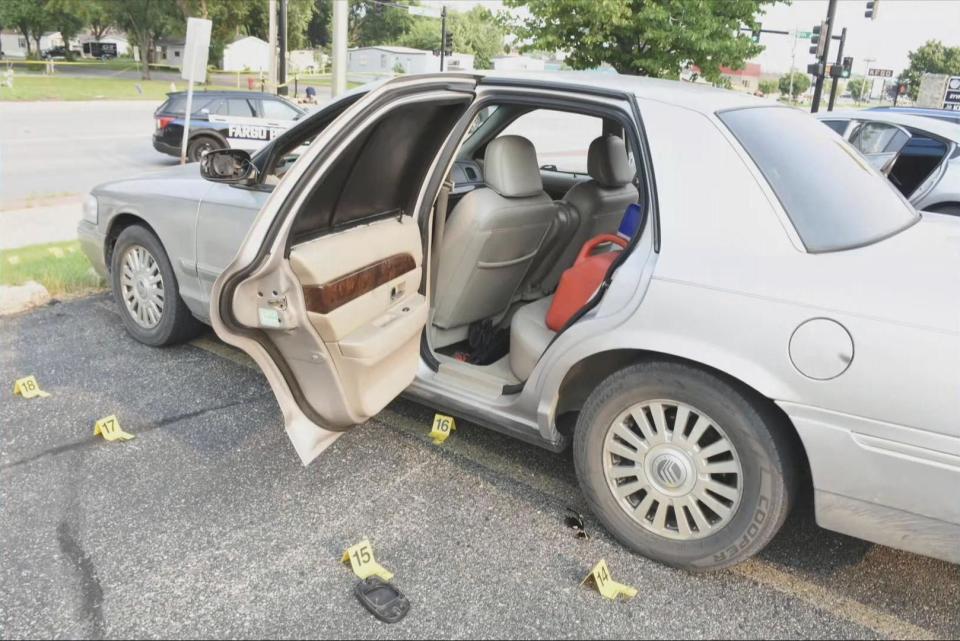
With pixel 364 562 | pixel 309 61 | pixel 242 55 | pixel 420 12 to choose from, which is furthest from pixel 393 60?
pixel 364 562

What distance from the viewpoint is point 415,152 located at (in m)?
3.42

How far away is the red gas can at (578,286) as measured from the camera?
3328 mm

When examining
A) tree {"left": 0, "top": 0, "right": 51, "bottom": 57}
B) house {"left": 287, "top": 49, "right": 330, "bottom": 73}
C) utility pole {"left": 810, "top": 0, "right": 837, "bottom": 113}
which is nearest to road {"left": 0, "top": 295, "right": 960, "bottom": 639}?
utility pole {"left": 810, "top": 0, "right": 837, "bottom": 113}

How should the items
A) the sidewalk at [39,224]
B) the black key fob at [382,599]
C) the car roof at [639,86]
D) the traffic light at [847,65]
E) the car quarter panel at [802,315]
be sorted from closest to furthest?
the car quarter panel at [802,315] < the black key fob at [382,599] < the car roof at [639,86] < the sidewalk at [39,224] < the traffic light at [847,65]

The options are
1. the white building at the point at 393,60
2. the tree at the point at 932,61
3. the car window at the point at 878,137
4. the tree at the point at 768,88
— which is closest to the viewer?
the car window at the point at 878,137

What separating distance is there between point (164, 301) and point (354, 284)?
203 centimetres

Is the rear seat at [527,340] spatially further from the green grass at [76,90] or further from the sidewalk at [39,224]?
the green grass at [76,90]

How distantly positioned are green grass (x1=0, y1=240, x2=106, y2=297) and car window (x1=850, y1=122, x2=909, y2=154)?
24.0ft

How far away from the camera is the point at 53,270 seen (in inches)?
239

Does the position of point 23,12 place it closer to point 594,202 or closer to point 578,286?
point 594,202

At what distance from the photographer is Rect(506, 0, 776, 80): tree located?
34.9 ft

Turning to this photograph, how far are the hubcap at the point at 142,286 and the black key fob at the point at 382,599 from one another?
2653mm

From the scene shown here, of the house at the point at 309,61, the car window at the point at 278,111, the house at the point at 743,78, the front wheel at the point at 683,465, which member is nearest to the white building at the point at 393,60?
the house at the point at 309,61

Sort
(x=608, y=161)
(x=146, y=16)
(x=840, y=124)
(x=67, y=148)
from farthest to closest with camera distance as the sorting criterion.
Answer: (x=146, y=16), (x=67, y=148), (x=840, y=124), (x=608, y=161)
